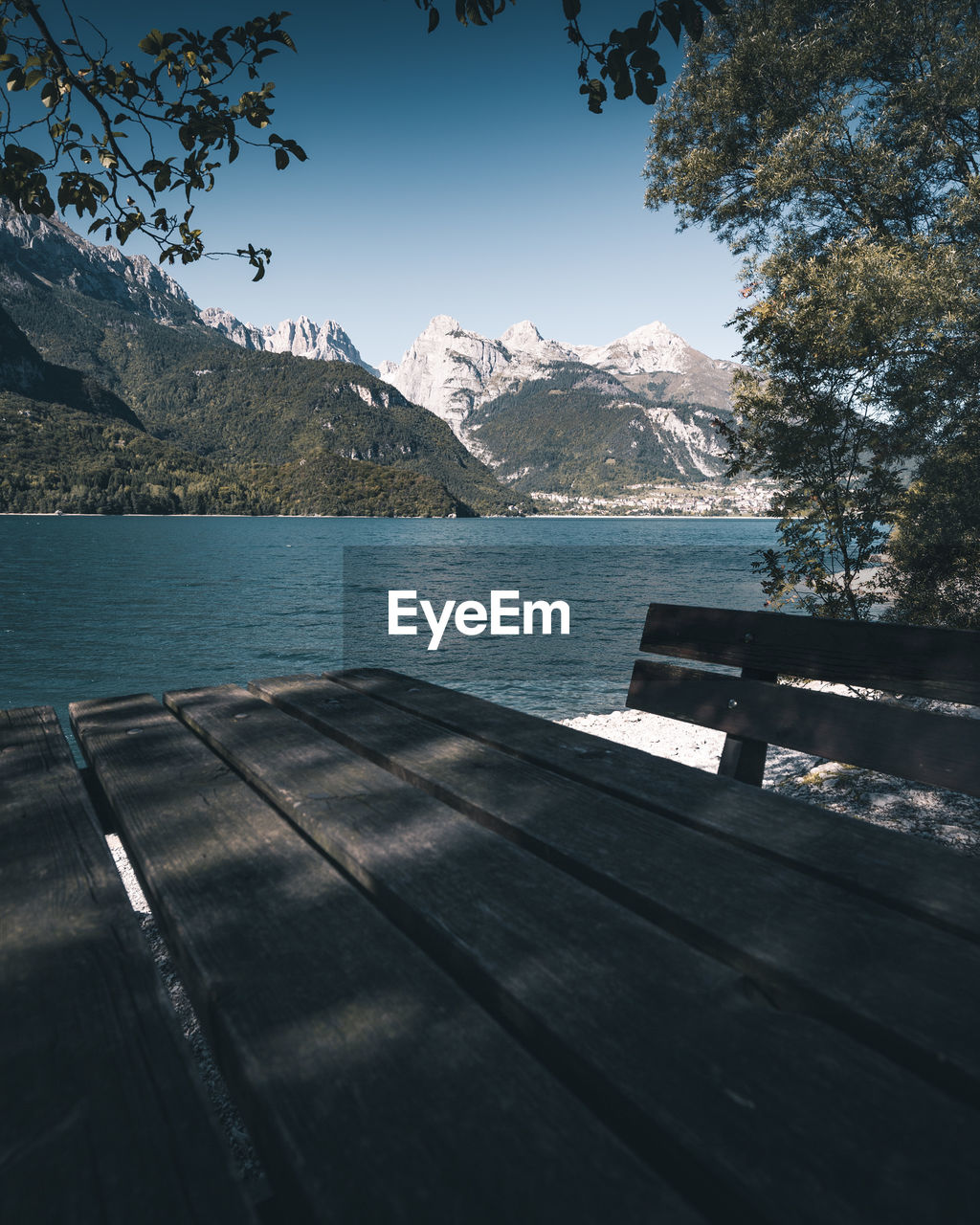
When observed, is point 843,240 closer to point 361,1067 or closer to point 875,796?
point 875,796

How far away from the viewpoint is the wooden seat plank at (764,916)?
36.8 inches

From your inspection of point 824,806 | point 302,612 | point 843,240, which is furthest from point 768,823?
point 302,612

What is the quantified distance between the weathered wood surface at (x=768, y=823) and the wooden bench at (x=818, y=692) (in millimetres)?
533

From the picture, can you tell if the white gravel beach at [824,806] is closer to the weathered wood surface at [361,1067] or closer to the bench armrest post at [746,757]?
the bench armrest post at [746,757]

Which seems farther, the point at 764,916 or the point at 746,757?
the point at 746,757

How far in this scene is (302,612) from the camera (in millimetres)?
40562

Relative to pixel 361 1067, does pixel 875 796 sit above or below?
below

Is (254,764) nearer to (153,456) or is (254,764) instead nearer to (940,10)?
(940,10)

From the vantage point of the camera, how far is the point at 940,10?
12422 mm

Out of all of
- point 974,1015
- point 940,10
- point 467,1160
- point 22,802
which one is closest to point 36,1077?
point 467,1160

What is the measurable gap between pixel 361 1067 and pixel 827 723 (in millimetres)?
1938
